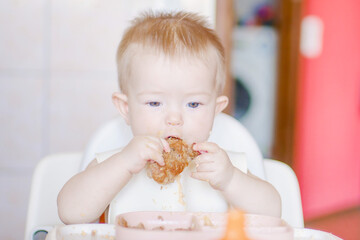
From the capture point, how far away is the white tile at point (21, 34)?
6.32ft

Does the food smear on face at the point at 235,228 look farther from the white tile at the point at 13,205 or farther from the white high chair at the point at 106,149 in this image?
the white tile at the point at 13,205

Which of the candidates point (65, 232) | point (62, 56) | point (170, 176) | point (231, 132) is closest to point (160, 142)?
point (170, 176)

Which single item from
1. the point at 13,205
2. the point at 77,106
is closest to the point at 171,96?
the point at 77,106

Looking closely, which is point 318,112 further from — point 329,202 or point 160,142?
point 160,142

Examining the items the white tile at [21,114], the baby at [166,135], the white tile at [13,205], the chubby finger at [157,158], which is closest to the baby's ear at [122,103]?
the baby at [166,135]

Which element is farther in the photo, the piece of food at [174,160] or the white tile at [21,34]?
the white tile at [21,34]

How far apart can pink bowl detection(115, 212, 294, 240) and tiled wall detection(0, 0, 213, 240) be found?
1.33m

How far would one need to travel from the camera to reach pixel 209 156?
81 cm

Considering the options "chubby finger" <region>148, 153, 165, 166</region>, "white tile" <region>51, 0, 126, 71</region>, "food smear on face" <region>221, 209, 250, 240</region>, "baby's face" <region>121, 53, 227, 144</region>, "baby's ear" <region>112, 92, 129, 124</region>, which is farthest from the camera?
"white tile" <region>51, 0, 126, 71</region>

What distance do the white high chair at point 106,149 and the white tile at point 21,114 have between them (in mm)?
930

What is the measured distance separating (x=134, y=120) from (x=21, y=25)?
47.1 inches

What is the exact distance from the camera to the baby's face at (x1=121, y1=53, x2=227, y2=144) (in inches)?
35.4

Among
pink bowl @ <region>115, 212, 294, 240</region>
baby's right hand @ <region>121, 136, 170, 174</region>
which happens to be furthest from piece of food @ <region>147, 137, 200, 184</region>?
pink bowl @ <region>115, 212, 294, 240</region>

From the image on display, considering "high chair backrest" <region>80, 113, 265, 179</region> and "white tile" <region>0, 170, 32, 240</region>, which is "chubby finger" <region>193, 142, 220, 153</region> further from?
"white tile" <region>0, 170, 32, 240</region>
